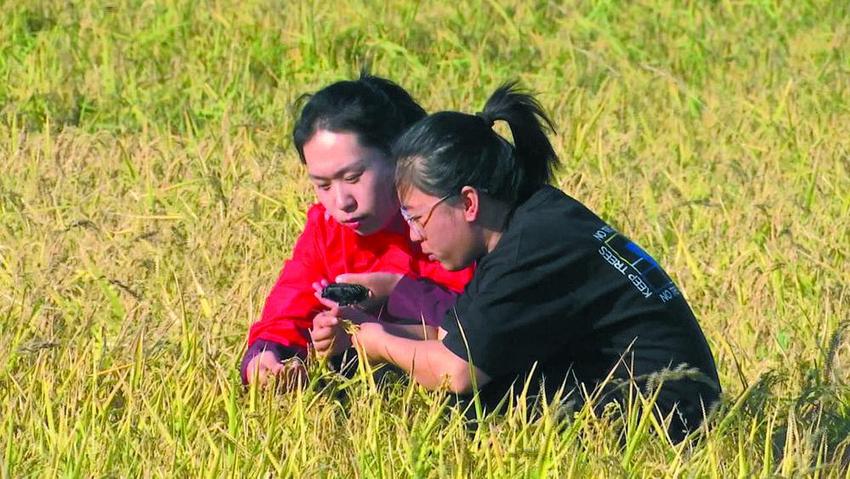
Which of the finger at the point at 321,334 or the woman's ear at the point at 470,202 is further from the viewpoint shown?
the finger at the point at 321,334

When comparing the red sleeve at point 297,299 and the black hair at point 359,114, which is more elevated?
the black hair at point 359,114

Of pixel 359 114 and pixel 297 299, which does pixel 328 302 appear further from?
pixel 359 114

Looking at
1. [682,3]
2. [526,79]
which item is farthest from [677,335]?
[682,3]

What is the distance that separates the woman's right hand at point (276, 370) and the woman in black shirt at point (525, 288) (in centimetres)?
14

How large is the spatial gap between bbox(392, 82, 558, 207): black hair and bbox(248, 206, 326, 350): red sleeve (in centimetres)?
46

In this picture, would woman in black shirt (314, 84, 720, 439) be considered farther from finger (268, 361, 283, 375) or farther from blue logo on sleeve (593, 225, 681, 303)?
finger (268, 361, 283, 375)

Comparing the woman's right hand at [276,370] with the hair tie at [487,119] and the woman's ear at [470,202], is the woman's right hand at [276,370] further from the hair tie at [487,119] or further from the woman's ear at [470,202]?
the hair tie at [487,119]

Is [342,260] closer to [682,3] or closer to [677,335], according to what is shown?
[677,335]

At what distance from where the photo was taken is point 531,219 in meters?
2.85

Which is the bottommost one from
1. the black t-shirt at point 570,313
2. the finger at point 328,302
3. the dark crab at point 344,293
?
the finger at point 328,302

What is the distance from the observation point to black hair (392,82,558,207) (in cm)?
289

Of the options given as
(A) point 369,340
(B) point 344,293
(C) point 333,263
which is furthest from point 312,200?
(A) point 369,340

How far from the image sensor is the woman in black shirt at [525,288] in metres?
2.82

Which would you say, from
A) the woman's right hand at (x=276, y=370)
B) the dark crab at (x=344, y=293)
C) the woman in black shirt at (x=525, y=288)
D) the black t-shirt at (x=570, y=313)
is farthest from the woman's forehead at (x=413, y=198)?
the woman's right hand at (x=276, y=370)
